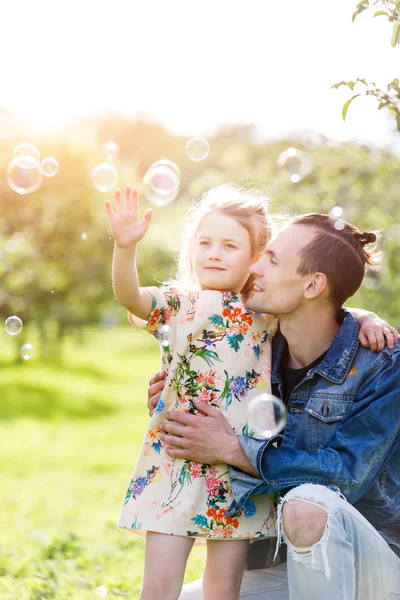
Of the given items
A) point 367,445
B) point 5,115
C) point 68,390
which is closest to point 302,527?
point 367,445

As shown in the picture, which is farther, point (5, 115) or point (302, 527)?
point (5, 115)

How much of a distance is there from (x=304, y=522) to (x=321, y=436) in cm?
39

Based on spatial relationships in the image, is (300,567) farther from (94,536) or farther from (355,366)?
(94,536)

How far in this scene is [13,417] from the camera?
1270cm

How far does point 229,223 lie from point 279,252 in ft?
0.68

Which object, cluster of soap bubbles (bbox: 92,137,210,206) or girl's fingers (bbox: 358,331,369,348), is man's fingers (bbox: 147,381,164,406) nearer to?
girl's fingers (bbox: 358,331,369,348)

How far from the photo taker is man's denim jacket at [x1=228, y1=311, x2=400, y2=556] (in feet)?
7.68

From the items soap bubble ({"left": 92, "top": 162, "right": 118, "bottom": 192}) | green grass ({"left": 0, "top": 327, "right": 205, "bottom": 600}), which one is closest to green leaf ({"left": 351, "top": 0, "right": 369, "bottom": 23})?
soap bubble ({"left": 92, "top": 162, "right": 118, "bottom": 192})

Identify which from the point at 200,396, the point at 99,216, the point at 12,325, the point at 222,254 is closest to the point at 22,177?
the point at 12,325

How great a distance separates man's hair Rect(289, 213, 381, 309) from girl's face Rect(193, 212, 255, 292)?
0.64 ft

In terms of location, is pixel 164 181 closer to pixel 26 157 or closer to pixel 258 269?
pixel 26 157

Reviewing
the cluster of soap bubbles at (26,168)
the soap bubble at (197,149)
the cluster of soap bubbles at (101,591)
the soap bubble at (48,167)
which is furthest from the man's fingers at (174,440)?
the cluster of soap bubbles at (26,168)

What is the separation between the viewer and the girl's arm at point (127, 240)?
8.09ft

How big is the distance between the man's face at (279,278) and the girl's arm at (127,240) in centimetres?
39
